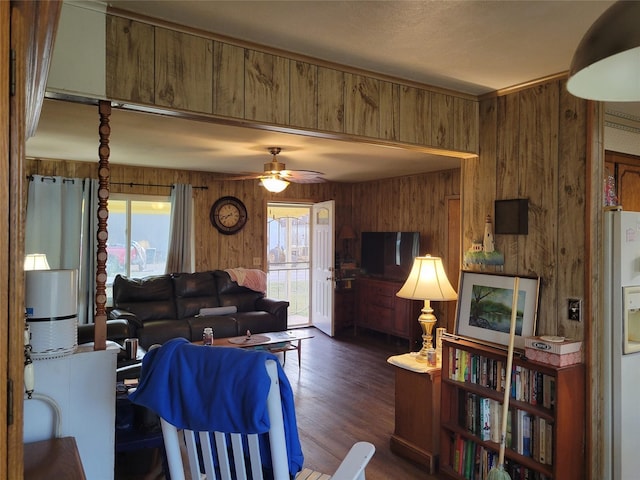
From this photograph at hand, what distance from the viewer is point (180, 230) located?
20.6ft

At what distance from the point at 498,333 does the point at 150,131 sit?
3.20 metres

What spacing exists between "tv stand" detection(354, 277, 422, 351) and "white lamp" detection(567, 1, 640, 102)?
16.0ft

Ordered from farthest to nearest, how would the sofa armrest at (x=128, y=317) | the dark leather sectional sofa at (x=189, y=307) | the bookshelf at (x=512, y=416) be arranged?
the dark leather sectional sofa at (x=189, y=307), the sofa armrest at (x=128, y=317), the bookshelf at (x=512, y=416)

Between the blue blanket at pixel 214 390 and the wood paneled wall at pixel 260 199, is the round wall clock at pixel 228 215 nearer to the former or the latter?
the wood paneled wall at pixel 260 199

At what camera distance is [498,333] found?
9.36 ft

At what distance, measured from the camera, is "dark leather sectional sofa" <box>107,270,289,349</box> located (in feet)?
17.2

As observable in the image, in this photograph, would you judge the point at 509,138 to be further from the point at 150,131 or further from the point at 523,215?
the point at 150,131

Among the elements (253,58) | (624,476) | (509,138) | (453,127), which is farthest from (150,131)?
(624,476)

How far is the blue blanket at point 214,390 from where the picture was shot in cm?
145

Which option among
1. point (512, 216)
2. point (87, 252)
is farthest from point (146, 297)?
point (512, 216)


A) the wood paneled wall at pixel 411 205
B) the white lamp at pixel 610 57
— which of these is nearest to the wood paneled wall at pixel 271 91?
the white lamp at pixel 610 57

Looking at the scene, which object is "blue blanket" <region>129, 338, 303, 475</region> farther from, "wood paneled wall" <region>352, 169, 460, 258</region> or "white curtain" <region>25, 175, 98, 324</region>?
"wood paneled wall" <region>352, 169, 460, 258</region>

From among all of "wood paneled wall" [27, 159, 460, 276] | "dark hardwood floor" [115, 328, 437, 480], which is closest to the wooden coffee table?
"dark hardwood floor" [115, 328, 437, 480]

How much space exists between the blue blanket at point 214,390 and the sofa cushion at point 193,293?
4.33 meters
